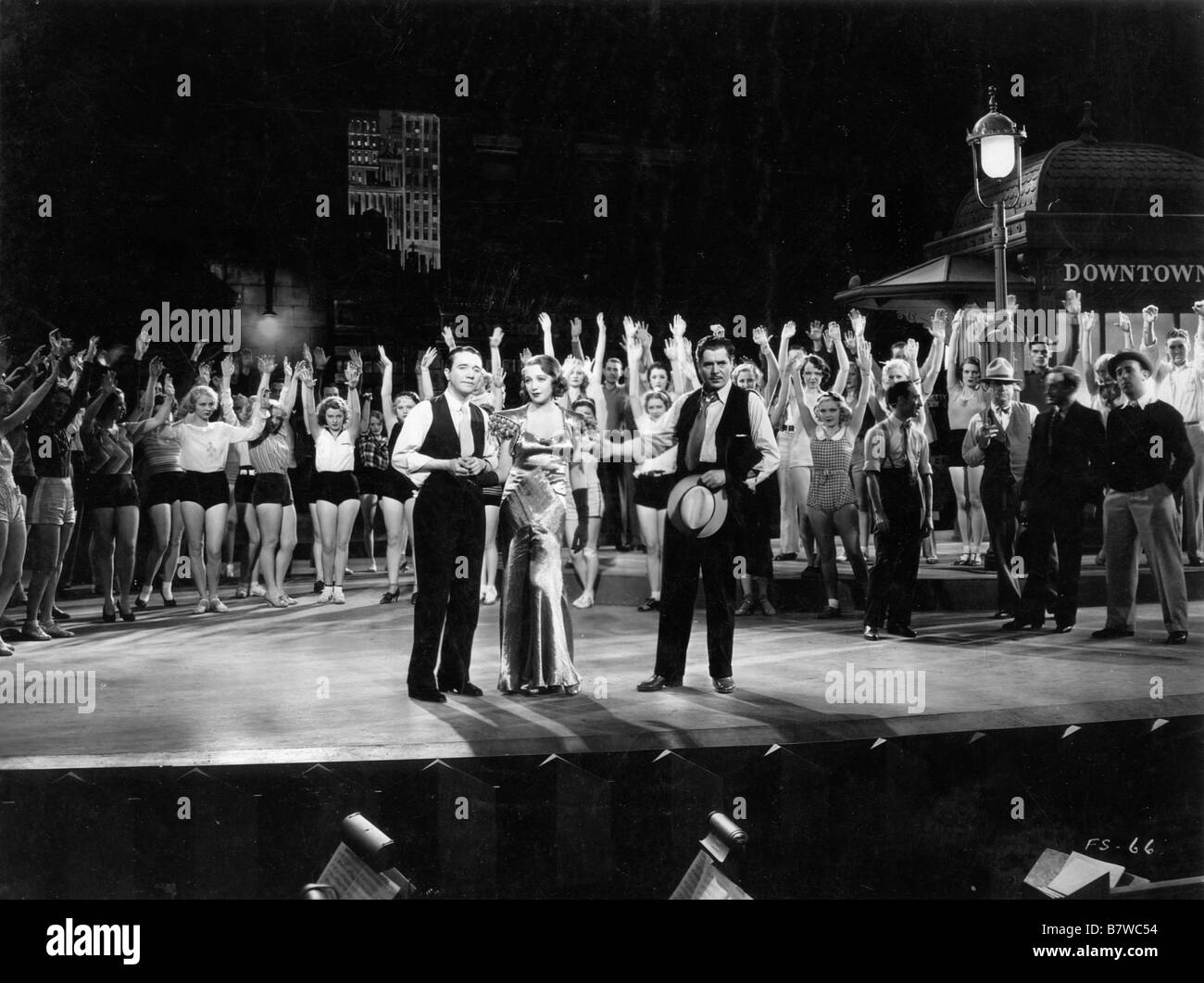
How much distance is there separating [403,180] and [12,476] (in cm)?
254

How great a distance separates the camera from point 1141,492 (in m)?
6.10

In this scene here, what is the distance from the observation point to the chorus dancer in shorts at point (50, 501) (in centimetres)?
588

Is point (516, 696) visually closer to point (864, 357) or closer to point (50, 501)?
point (50, 501)

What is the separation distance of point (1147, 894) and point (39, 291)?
5.79 metres

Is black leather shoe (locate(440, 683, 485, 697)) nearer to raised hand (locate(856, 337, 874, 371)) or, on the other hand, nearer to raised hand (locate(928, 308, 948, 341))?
raised hand (locate(856, 337, 874, 371))

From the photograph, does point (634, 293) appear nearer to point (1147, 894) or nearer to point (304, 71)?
point (304, 71)

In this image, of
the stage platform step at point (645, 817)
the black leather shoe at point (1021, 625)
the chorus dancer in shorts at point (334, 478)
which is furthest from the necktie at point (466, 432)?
the black leather shoe at point (1021, 625)

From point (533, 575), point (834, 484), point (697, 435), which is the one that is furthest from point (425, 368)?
point (834, 484)

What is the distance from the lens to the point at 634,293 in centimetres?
636

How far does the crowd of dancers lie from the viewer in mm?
5336

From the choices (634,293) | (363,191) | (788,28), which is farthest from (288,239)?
(788,28)

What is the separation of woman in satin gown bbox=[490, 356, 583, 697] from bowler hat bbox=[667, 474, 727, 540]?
58 centimetres

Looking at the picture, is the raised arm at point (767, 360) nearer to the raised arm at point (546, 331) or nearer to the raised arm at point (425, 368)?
the raised arm at point (546, 331)

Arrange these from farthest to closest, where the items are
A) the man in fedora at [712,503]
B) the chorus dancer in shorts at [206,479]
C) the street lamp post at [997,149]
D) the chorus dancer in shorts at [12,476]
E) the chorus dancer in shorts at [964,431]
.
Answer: the chorus dancer in shorts at [964,431] → the chorus dancer in shorts at [206,479] → the street lamp post at [997,149] → the chorus dancer in shorts at [12,476] → the man in fedora at [712,503]
